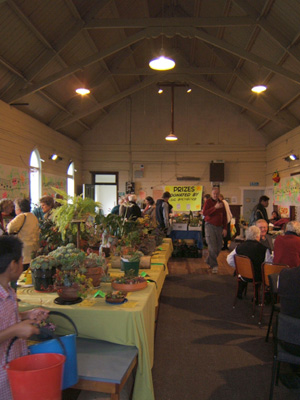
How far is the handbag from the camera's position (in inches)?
71.1

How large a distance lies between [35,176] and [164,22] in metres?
5.13

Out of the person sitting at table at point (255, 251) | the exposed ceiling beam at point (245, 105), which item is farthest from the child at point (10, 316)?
the exposed ceiling beam at point (245, 105)

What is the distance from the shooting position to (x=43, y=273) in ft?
9.03

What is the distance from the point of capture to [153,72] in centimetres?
1074

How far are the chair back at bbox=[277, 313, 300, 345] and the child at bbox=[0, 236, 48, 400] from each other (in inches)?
64.2

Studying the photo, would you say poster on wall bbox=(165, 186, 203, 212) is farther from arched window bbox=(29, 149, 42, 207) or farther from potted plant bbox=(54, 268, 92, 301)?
potted plant bbox=(54, 268, 92, 301)

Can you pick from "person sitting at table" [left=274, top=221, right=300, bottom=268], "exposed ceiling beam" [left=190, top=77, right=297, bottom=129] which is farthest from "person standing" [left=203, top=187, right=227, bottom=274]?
"exposed ceiling beam" [left=190, top=77, right=297, bottom=129]

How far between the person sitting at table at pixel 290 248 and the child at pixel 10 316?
3.05m

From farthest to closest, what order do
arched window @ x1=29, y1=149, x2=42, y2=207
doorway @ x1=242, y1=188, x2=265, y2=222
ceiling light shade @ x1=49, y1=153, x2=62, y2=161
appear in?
doorway @ x1=242, y1=188, x2=265, y2=222
ceiling light shade @ x1=49, y1=153, x2=62, y2=161
arched window @ x1=29, y1=149, x2=42, y2=207

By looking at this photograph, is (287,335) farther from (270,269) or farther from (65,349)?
(270,269)

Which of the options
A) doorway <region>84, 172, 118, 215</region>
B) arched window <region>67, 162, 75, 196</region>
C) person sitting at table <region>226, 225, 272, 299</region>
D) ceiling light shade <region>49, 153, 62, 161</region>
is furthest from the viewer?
doorway <region>84, 172, 118, 215</region>

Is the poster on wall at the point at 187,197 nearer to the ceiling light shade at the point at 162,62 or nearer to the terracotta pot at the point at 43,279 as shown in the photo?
the ceiling light shade at the point at 162,62

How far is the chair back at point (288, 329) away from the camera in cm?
243

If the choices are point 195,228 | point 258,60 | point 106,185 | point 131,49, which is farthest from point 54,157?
point 258,60
